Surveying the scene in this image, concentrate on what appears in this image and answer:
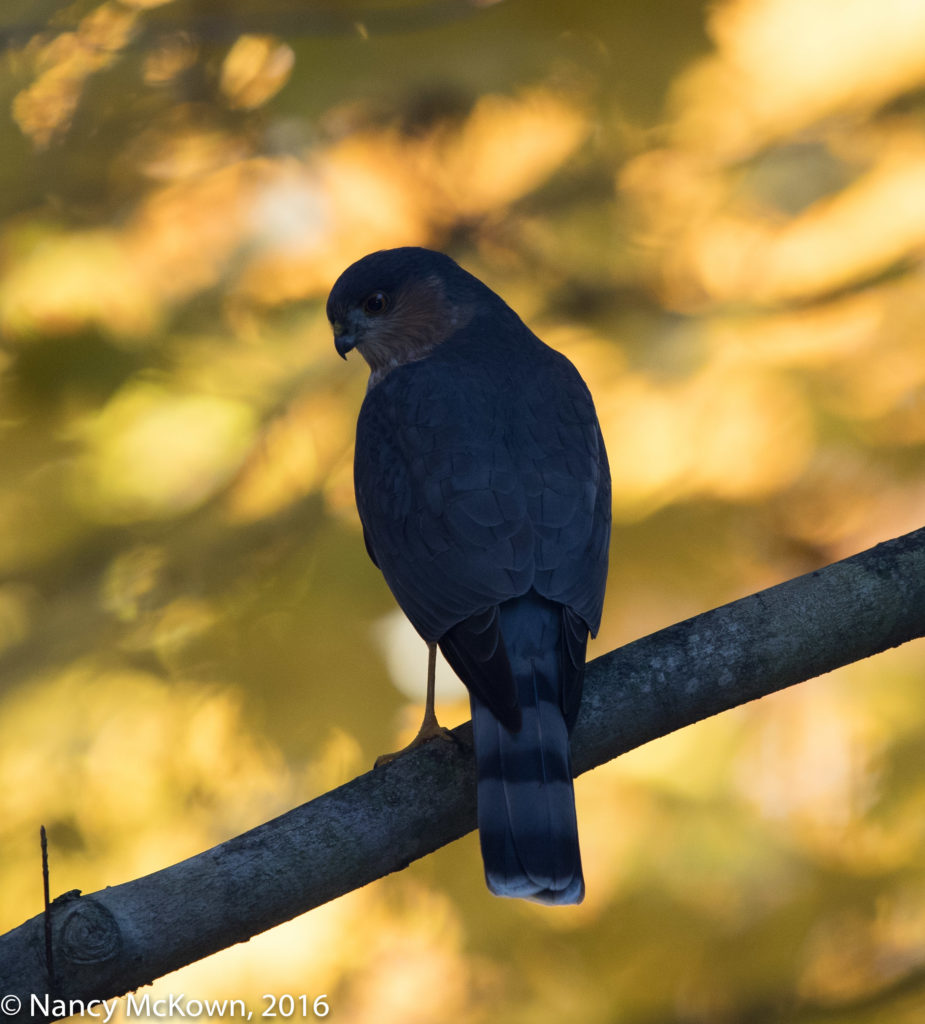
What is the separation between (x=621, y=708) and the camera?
187 cm

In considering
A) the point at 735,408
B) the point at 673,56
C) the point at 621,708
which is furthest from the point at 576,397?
the point at 673,56

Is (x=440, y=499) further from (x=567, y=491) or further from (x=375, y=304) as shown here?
(x=375, y=304)

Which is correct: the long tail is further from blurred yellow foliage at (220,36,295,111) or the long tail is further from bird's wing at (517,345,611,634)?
blurred yellow foliage at (220,36,295,111)

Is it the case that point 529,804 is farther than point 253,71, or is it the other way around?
point 253,71

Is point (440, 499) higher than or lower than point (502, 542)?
higher

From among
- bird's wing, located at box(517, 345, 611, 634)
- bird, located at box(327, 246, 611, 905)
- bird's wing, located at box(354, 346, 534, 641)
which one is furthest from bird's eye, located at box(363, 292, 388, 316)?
bird's wing, located at box(517, 345, 611, 634)

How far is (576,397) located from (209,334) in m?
1.66

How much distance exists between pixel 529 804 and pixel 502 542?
0.45m

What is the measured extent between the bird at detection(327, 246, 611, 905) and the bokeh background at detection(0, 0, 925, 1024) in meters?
1.08

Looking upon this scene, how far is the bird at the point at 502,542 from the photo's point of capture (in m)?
1.73

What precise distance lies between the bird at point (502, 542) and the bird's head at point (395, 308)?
14mm

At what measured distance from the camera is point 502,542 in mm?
1934

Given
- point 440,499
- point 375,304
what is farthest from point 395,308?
point 440,499

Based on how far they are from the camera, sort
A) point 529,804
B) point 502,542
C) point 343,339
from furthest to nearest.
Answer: point 343,339
point 502,542
point 529,804
